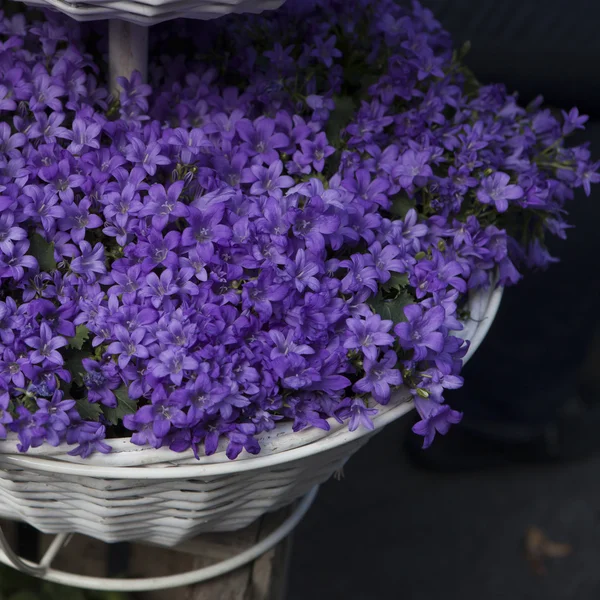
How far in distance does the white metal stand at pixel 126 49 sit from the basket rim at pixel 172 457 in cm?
44

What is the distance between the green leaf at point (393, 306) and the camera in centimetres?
88

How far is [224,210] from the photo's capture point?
0.87 metres

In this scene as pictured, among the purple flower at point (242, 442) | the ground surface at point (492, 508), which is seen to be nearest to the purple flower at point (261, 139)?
the purple flower at point (242, 442)

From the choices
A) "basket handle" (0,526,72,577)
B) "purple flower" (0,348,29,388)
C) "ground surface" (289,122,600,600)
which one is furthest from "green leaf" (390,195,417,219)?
"ground surface" (289,122,600,600)

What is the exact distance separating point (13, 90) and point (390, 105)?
0.44 m

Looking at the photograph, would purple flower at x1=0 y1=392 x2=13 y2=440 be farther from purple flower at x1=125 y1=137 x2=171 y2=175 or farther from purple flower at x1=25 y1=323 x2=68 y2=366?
purple flower at x1=125 y1=137 x2=171 y2=175

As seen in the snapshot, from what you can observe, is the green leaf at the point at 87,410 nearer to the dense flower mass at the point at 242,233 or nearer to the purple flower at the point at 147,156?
the dense flower mass at the point at 242,233

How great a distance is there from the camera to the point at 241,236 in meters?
0.84

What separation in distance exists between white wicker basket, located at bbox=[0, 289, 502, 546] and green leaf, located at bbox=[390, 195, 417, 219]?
124mm

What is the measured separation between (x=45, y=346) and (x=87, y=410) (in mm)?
69

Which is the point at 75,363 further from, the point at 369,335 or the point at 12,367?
the point at 369,335

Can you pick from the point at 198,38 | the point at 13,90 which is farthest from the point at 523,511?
the point at 13,90

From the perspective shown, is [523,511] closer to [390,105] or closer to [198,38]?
[390,105]

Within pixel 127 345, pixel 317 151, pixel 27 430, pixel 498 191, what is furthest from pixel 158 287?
pixel 498 191
